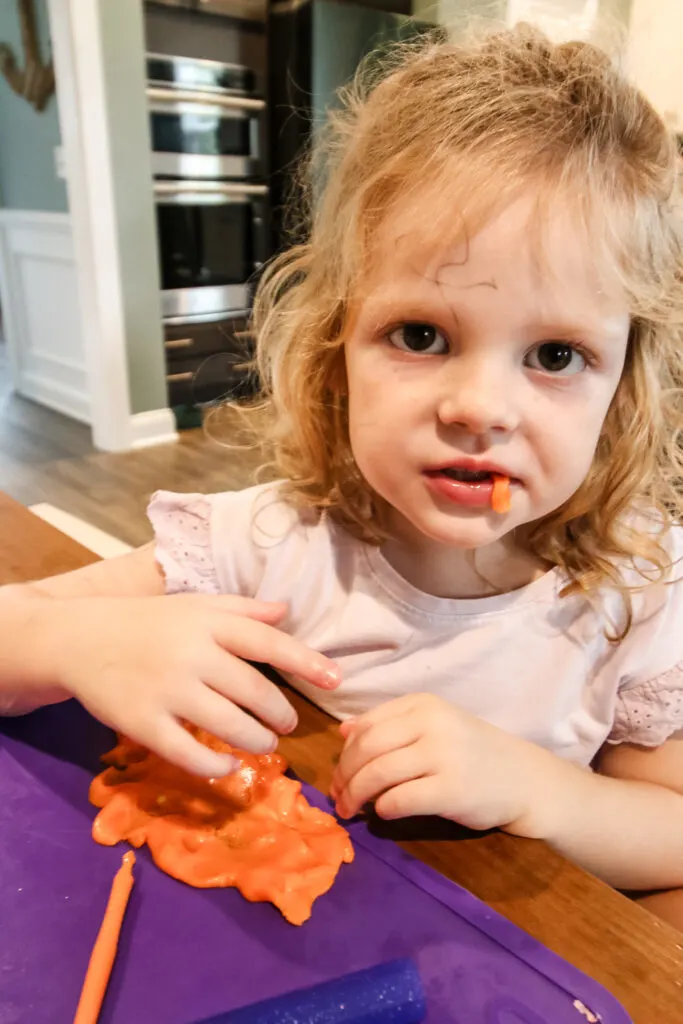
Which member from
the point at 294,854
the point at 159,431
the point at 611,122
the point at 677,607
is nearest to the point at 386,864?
the point at 294,854

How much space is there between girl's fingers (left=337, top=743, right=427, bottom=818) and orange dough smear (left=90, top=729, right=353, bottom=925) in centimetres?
2

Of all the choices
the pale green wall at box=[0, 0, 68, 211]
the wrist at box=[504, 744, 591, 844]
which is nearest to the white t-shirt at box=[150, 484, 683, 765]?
the wrist at box=[504, 744, 591, 844]

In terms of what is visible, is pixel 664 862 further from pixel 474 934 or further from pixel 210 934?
pixel 210 934

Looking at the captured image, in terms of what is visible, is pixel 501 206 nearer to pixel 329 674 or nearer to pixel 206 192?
pixel 329 674

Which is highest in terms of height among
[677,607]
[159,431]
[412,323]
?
[412,323]

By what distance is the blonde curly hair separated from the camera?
50 cm

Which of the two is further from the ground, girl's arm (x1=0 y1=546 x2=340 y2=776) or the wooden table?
girl's arm (x1=0 y1=546 x2=340 y2=776)

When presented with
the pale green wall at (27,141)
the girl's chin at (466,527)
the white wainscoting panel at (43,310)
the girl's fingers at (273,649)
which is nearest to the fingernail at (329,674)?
the girl's fingers at (273,649)

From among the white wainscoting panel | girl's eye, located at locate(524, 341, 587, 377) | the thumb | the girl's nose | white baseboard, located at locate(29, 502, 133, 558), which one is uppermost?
girl's eye, located at locate(524, 341, 587, 377)

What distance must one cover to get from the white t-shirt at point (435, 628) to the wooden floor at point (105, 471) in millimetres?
1538

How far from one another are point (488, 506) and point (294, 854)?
0.78ft

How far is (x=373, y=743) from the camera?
47 centimetres

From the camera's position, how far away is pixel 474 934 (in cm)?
39

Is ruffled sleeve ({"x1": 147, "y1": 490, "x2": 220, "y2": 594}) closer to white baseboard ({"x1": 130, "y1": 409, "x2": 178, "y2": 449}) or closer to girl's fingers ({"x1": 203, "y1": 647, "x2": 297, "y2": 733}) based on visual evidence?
girl's fingers ({"x1": 203, "y1": 647, "x2": 297, "y2": 733})
